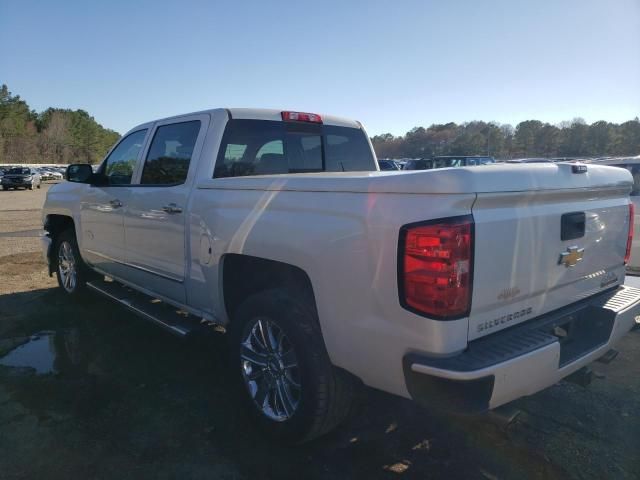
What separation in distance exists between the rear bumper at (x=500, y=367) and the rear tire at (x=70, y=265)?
475cm

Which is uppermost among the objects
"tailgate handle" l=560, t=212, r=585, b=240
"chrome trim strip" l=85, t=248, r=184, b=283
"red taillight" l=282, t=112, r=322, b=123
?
"red taillight" l=282, t=112, r=322, b=123

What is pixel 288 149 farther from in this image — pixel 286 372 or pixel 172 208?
pixel 286 372

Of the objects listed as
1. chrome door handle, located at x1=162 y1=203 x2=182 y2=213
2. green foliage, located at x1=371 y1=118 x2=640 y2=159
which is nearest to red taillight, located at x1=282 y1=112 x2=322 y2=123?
chrome door handle, located at x1=162 y1=203 x2=182 y2=213

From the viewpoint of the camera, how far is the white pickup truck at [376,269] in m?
2.00

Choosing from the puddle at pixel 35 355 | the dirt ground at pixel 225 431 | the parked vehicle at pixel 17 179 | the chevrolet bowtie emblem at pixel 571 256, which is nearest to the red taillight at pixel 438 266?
the dirt ground at pixel 225 431

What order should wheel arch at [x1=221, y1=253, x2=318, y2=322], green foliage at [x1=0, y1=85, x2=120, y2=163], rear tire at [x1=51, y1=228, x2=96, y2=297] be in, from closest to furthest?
wheel arch at [x1=221, y1=253, x2=318, y2=322], rear tire at [x1=51, y1=228, x2=96, y2=297], green foliage at [x1=0, y1=85, x2=120, y2=163]

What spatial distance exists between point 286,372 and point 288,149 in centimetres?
198

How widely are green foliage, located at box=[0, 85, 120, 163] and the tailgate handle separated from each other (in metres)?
106

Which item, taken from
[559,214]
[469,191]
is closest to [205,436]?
[469,191]

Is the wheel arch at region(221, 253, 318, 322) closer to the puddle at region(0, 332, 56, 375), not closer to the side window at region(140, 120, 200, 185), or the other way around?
the side window at region(140, 120, 200, 185)

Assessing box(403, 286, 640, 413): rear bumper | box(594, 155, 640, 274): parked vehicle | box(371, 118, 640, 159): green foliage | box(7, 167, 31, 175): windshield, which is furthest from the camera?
box(7, 167, 31, 175): windshield

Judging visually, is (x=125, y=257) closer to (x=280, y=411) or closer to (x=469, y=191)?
(x=280, y=411)

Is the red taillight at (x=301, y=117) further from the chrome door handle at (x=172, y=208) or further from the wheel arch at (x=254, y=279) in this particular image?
the wheel arch at (x=254, y=279)

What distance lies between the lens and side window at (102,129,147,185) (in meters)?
4.40
